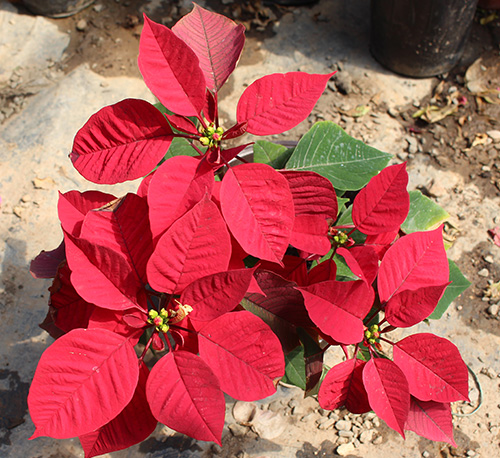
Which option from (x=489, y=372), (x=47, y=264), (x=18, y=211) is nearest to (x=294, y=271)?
(x=47, y=264)

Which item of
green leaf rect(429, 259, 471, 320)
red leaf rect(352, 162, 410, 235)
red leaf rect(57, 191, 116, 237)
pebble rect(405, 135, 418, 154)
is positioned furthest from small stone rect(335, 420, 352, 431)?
pebble rect(405, 135, 418, 154)

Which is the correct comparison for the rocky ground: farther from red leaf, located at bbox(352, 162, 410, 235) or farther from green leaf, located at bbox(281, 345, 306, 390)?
red leaf, located at bbox(352, 162, 410, 235)

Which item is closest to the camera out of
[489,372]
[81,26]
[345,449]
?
[345,449]

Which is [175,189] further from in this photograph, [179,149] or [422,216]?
[422,216]

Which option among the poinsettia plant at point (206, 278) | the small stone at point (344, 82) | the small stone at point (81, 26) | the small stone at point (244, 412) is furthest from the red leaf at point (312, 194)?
the small stone at point (81, 26)

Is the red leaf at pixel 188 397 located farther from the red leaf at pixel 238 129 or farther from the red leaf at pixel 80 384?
the red leaf at pixel 238 129
